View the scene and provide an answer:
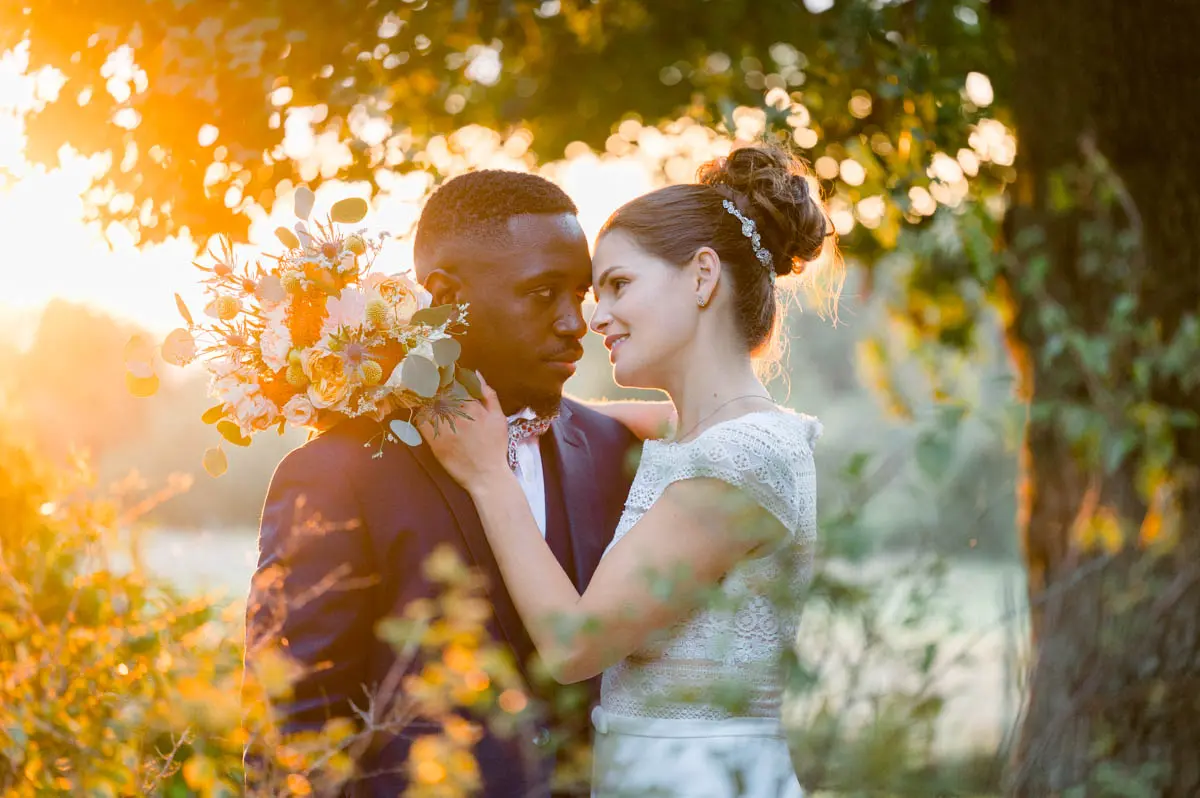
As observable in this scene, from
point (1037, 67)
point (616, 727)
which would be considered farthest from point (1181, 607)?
point (1037, 67)

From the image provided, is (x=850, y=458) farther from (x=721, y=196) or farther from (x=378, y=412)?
(x=721, y=196)

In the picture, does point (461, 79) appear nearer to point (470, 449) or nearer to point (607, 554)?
point (470, 449)

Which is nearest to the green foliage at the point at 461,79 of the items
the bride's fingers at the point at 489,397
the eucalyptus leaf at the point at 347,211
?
the eucalyptus leaf at the point at 347,211

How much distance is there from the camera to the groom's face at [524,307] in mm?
2781

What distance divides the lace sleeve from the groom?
0.41 meters

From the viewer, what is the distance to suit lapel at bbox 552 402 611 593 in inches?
115

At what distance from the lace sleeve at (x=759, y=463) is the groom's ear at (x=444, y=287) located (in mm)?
693

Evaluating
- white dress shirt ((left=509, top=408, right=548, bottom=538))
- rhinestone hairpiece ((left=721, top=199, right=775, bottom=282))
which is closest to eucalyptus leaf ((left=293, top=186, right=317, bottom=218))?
white dress shirt ((left=509, top=408, right=548, bottom=538))

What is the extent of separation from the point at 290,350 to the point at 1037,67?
3340 mm

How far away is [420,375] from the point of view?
2.47 meters

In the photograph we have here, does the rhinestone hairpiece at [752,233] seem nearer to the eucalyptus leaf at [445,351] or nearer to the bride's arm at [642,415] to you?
the bride's arm at [642,415]

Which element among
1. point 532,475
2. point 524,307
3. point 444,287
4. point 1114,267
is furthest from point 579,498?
point 1114,267

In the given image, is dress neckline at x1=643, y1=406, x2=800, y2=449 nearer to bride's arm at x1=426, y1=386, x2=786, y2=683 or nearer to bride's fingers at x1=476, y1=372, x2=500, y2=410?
bride's arm at x1=426, y1=386, x2=786, y2=683

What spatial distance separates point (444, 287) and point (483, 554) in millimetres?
688
